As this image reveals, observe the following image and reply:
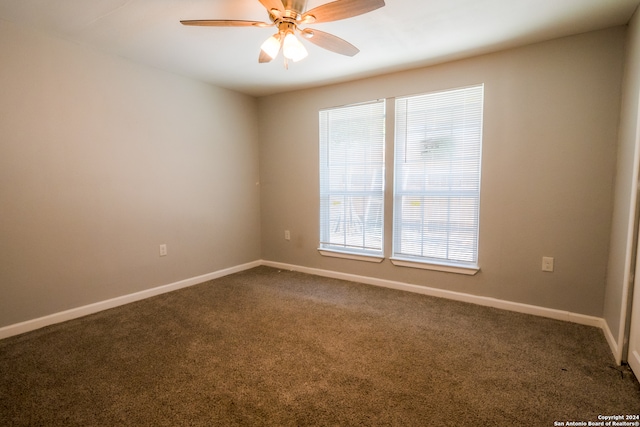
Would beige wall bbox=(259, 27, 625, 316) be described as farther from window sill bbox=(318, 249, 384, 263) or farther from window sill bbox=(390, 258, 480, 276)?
window sill bbox=(318, 249, 384, 263)

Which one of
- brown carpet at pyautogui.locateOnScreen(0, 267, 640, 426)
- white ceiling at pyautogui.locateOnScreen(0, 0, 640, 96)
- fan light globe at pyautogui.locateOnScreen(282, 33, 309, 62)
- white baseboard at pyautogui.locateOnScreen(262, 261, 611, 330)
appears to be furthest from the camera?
white baseboard at pyautogui.locateOnScreen(262, 261, 611, 330)

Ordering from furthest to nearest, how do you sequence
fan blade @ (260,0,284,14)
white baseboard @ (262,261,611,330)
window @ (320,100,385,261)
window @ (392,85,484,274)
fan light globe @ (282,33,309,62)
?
1. window @ (320,100,385,261)
2. window @ (392,85,484,274)
3. white baseboard @ (262,261,611,330)
4. fan light globe @ (282,33,309,62)
5. fan blade @ (260,0,284,14)

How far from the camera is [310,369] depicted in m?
1.82

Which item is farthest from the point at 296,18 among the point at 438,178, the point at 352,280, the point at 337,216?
the point at 352,280

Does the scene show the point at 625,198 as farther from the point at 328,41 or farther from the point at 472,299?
the point at 328,41

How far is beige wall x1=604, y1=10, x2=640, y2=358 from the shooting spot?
1833mm

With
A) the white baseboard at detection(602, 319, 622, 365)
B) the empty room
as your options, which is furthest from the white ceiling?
the white baseboard at detection(602, 319, 622, 365)

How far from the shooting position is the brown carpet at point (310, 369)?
146 centimetres

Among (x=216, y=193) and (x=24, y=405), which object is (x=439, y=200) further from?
(x=24, y=405)

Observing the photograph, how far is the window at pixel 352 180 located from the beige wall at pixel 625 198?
6.22 feet

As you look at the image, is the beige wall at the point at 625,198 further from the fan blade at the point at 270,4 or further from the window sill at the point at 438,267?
the fan blade at the point at 270,4

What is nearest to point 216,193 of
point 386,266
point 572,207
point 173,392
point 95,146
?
point 95,146

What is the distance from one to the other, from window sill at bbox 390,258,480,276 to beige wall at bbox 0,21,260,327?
2207 millimetres

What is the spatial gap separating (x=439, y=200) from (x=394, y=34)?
5.19ft
